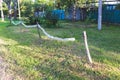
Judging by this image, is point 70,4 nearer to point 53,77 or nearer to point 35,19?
point 35,19

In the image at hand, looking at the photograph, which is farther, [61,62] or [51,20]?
[51,20]

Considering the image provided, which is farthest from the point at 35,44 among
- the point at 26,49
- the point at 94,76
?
the point at 94,76

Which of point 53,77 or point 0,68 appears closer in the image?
point 53,77

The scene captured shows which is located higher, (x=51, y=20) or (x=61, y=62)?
(x=51, y=20)

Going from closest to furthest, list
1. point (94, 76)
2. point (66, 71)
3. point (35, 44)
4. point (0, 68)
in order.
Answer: point (94, 76)
point (66, 71)
point (0, 68)
point (35, 44)

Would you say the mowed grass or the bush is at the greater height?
the bush

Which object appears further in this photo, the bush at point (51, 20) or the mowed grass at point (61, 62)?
the bush at point (51, 20)

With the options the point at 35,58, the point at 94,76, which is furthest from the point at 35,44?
the point at 94,76

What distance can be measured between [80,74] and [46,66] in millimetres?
1234

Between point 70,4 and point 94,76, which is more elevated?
point 70,4

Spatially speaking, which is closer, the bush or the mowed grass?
the mowed grass

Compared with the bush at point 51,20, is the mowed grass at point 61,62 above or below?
below

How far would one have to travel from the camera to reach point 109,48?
964 centimetres

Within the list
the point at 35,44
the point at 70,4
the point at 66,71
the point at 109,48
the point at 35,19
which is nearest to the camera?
the point at 66,71
